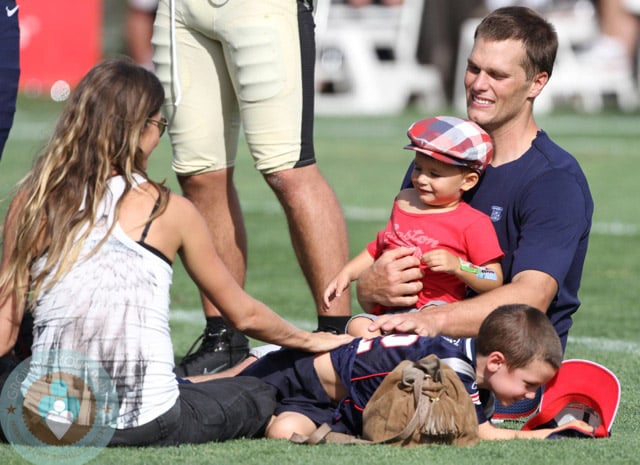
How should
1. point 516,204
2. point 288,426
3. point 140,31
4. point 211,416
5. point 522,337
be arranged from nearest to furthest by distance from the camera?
1. point 522,337
2. point 211,416
3. point 288,426
4. point 516,204
5. point 140,31

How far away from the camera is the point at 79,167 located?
3795 mm

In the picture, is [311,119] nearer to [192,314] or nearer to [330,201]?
[330,201]

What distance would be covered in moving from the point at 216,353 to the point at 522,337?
178 cm

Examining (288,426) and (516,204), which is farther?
(516,204)

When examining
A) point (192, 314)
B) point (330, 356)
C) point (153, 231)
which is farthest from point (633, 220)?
point (153, 231)

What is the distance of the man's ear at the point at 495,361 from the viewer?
13.0ft

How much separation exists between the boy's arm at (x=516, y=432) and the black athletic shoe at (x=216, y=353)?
5.01ft

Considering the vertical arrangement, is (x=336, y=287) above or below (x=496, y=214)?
below

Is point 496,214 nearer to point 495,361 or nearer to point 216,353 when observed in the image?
point 495,361

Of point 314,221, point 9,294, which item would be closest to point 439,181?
point 314,221

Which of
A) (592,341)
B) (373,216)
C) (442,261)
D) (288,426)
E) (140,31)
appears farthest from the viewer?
(140,31)

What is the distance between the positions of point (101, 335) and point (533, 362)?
126 centimetres

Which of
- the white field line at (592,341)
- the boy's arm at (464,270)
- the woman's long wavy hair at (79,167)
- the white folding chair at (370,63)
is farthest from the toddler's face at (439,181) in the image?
the white folding chair at (370,63)

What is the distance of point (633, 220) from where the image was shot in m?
9.77
